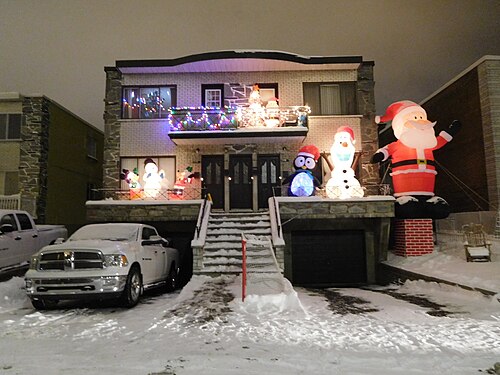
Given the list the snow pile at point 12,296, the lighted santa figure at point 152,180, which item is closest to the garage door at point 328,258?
the lighted santa figure at point 152,180

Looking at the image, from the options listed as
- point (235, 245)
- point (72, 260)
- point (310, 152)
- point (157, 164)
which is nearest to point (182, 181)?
point (157, 164)

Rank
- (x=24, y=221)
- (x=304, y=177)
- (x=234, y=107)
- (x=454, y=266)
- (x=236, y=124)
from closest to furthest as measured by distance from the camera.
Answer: (x=454, y=266)
(x=24, y=221)
(x=304, y=177)
(x=236, y=124)
(x=234, y=107)

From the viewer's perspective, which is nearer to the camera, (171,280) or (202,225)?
(171,280)

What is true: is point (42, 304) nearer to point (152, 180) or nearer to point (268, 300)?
point (268, 300)

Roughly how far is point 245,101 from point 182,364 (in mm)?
13857

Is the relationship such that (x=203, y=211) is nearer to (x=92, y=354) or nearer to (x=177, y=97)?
(x=177, y=97)

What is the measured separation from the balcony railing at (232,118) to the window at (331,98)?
1.26 metres

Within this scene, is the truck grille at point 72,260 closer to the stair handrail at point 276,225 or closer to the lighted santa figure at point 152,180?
the stair handrail at point 276,225

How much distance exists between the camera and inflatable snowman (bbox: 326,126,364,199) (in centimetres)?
1423

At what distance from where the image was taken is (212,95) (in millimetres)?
17406

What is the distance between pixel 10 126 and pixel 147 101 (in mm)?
6500

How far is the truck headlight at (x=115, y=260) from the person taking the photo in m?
7.67

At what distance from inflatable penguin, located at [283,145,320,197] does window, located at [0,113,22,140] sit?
41.2 feet

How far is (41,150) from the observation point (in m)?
17.8
